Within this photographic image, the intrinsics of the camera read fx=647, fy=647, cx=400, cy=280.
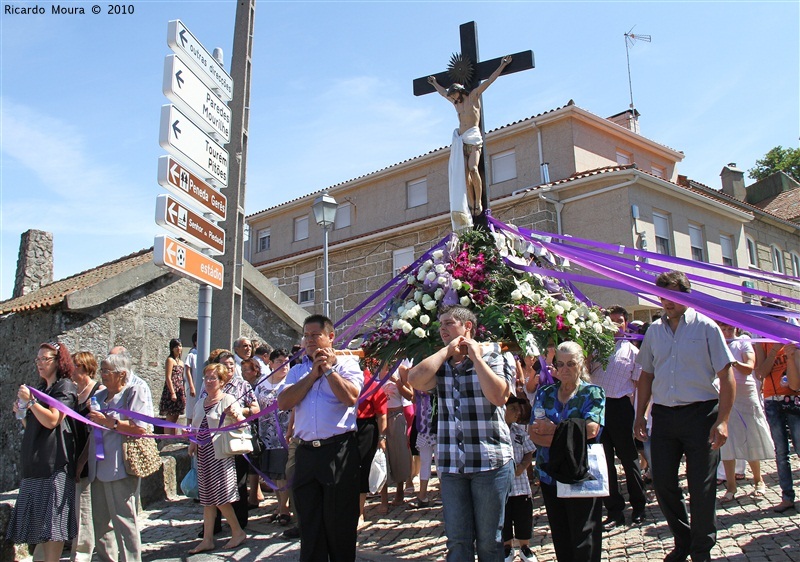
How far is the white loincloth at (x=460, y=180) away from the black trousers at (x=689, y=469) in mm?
2282

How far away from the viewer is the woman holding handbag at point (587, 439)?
4.09 meters

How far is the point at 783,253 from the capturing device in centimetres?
2616

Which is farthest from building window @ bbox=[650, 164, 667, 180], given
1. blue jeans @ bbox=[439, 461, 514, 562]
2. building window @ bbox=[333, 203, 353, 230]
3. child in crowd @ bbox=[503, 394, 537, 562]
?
blue jeans @ bbox=[439, 461, 514, 562]

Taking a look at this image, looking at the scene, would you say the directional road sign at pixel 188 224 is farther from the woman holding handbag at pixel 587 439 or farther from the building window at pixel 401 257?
the building window at pixel 401 257

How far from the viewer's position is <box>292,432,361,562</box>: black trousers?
4398 mm

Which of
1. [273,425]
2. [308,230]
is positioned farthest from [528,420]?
[308,230]

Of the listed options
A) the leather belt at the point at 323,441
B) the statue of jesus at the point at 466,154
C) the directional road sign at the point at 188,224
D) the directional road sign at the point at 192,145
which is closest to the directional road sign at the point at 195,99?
the directional road sign at the point at 192,145

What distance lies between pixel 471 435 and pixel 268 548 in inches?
118

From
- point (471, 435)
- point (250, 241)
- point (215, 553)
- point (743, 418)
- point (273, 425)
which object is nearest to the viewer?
point (471, 435)

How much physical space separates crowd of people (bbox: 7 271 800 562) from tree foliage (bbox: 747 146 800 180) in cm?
3411

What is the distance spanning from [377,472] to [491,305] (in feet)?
8.97

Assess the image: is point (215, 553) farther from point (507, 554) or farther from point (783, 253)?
point (783, 253)

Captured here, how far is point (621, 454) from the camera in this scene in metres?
5.88

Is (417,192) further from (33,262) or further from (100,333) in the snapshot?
(100,333)
